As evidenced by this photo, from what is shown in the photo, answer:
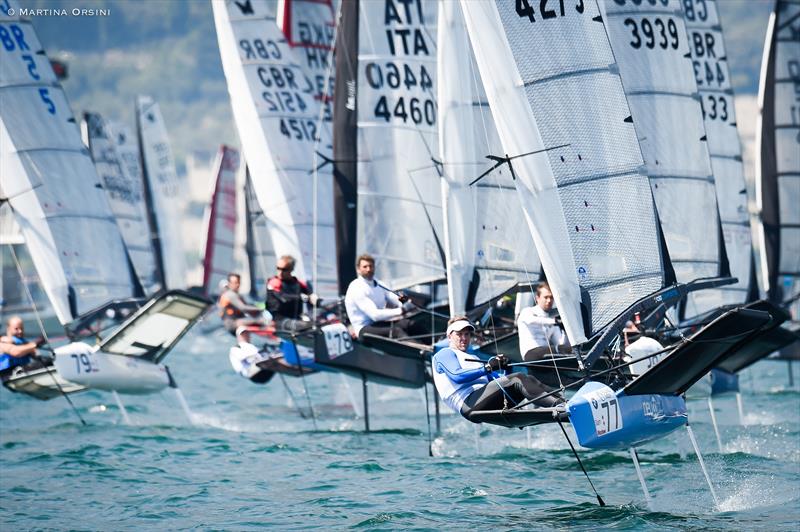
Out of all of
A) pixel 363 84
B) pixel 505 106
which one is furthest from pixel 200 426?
pixel 505 106

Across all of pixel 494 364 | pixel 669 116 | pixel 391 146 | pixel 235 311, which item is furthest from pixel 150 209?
pixel 494 364

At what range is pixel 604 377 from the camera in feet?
29.9

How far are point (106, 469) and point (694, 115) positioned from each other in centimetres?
630

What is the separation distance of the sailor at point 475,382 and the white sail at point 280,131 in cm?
876

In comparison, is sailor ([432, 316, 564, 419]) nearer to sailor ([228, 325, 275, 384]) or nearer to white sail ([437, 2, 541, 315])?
white sail ([437, 2, 541, 315])

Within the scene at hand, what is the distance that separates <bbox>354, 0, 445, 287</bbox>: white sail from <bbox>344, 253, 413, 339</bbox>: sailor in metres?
2.52

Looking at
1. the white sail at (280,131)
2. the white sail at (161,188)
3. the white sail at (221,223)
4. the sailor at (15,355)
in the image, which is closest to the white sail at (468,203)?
the sailor at (15,355)

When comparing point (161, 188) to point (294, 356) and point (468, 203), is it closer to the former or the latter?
point (294, 356)

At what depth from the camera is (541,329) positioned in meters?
9.97

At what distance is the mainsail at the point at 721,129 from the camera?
49.8 ft

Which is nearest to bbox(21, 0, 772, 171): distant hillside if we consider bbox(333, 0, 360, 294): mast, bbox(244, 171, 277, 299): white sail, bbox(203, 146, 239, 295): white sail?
bbox(203, 146, 239, 295): white sail

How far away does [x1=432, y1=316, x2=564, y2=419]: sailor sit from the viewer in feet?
27.0

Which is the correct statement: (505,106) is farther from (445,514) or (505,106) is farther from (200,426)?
(200,426)

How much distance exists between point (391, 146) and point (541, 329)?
15.9 feet
